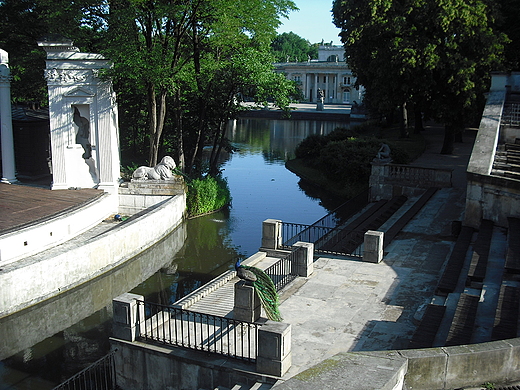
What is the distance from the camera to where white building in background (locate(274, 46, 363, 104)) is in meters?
125

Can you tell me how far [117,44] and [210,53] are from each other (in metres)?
6.42

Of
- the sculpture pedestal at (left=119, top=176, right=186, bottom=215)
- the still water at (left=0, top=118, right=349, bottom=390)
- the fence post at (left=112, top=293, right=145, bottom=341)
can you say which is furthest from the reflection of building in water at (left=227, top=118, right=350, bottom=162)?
the fence post at (left=112, top=293, right=145, bottom=341)

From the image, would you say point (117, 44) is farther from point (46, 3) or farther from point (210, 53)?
point (210, 53)

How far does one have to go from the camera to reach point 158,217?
870 inches

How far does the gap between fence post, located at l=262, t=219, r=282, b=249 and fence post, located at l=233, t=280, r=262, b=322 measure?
602cm

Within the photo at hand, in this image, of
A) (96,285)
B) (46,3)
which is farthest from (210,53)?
(96,285)

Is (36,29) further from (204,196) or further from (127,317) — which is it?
(127,317)

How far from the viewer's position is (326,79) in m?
128

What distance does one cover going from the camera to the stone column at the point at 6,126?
24422 millimetres

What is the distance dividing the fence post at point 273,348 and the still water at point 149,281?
17.4ft

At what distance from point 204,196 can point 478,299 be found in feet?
58.2

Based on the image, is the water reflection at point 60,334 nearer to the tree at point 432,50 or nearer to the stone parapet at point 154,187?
the stone parapet at point 154,187

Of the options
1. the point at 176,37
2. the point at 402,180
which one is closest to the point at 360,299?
the point at 402,180

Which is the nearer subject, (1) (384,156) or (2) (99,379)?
(2) (99,379)
